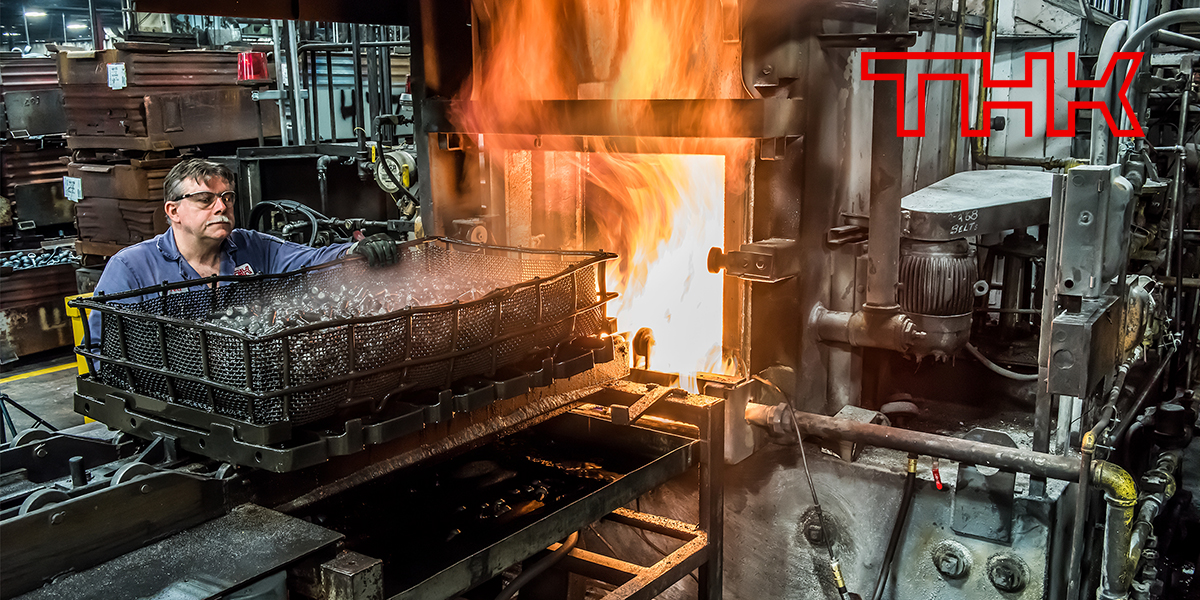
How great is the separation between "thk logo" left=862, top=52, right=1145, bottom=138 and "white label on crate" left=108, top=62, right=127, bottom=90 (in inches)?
228

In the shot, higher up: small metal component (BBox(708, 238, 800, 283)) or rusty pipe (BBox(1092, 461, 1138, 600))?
small metal component (BBox(708, 238, 800, 283))

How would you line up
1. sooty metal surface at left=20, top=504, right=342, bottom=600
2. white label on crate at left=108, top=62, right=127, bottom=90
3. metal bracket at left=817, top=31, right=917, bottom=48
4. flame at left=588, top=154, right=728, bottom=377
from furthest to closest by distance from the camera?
1. white label on crate at left=108, top=62, right=127, bottom=90
2. flame at left=588, top=154, right=728, bottom=377
3. metal bracket at left=817, top=31, right=917, bottom=48
4. sooty metal surface at left=20, top=504, right=342, bottom=600

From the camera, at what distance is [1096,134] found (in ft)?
11.8

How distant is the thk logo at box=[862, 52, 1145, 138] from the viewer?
3399mm

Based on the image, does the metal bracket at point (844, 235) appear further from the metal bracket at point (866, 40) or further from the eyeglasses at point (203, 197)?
the eyeglasses at point (203, 197)

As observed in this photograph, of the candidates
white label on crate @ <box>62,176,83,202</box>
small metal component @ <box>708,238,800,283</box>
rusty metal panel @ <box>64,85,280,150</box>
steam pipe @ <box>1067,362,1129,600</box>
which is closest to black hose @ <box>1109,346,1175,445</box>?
steam pipe @ <box>1067,362,1129,600</box>

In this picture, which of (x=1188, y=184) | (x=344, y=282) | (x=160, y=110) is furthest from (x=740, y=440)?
(x=160, y=110)

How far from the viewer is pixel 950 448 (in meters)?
2.96

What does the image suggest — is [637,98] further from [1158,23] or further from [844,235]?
[1158,23]

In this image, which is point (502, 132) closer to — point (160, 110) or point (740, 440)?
point (740, 440)

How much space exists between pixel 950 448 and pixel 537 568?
133 centimetres

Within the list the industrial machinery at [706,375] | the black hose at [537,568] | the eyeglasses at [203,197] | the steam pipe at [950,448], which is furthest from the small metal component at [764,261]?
the eyeglasses at [203,197]

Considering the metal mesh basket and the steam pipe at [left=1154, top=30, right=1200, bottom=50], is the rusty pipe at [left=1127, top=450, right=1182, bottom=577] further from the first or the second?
the metal mesh basket

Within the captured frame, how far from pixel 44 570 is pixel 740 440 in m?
2.21
